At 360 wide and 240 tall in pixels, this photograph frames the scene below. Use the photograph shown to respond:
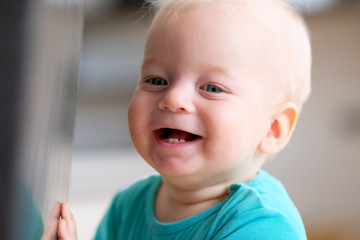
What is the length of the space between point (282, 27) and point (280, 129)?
138mm

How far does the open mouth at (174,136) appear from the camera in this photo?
63 cm

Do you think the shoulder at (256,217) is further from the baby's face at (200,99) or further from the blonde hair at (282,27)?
the blonde hair at (282,27)

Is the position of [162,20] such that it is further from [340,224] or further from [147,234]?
[340,224]

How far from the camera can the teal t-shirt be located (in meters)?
0.60

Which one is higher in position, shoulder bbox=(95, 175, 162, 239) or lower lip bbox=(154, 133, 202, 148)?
lower lip bbox=(154, 133, 202, 148)

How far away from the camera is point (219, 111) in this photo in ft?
2.06

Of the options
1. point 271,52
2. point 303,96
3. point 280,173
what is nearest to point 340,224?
point 280,173

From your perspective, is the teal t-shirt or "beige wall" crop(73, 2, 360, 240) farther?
"beige wall" crop(73, 2, 360, 240)

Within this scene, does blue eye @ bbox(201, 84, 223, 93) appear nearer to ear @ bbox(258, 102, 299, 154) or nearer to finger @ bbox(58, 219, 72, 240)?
ear @ bbox(258, 102, 299, 154)

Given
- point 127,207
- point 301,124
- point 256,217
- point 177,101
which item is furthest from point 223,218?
point 301,124

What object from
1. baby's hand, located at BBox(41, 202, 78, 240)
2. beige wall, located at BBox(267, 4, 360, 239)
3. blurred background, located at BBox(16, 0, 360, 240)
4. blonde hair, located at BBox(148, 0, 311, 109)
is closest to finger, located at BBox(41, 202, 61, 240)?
baby's hand, located at BBox(41, 202, 78, 240)

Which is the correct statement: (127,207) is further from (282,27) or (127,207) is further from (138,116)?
(282,27)

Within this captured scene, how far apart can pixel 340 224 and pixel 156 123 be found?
1.90 meters

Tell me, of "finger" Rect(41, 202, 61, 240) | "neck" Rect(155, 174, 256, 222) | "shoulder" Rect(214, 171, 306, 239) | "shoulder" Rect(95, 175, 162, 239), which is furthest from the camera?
"shoulder" Rect(95, 175, 162, 239)
